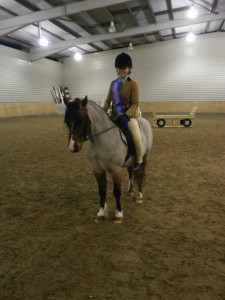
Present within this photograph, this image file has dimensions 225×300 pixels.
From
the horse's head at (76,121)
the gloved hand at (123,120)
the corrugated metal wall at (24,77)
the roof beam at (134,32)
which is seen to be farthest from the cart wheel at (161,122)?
the horse's head at (76,121)

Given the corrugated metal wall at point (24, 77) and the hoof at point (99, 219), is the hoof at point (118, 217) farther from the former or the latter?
the corrugated metal wall at point (24, 77)

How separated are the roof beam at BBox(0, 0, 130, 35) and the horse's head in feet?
39.1

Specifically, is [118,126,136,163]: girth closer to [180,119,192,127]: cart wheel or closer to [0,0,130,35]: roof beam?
[0,0,130,35]: roof beam

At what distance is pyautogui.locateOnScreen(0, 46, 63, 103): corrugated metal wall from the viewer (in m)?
21.2

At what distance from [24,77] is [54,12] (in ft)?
34.0

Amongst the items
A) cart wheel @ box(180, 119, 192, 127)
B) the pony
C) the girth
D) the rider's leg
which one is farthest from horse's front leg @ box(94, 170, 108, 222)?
cart wheel @ box(180, 119, 192, 127)

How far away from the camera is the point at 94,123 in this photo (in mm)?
3656

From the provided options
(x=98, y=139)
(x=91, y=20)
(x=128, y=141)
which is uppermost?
(x=91, y=20)

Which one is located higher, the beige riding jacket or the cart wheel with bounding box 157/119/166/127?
the beige riding jacket

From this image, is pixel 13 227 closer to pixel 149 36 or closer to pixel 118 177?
pixel 118 177

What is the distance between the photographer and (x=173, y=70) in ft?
87.8

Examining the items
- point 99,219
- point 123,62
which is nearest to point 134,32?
point 123,62

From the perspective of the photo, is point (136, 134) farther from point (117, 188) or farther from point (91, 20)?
point (91, 20)

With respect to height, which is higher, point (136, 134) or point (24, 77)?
point (24, 77)
